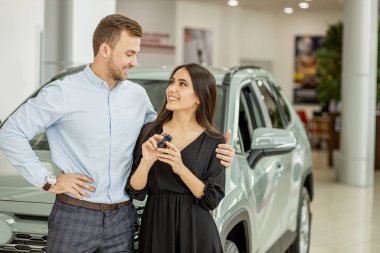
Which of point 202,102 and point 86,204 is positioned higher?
point 202,102

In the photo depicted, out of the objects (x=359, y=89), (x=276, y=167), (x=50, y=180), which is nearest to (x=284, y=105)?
(x=276, y=167)

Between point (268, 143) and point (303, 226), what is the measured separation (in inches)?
84.0

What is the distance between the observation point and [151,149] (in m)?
2.75

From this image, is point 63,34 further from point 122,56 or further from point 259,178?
point 122,56

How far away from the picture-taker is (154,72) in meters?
4.70

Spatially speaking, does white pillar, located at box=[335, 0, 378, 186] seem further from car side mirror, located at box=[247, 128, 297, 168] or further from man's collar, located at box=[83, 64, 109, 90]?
man's collar, located at box=[83, 64, 109, 90]

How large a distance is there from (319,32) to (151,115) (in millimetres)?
19541

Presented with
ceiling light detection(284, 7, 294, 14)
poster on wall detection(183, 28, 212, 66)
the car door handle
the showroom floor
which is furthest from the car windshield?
ceiling light detection(284, 7, 294, 14)

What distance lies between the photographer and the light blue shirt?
2.80m

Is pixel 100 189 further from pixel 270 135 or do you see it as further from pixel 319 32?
pixel 319 32

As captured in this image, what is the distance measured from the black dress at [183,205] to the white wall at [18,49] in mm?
5130

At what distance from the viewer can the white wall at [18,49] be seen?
7797mm

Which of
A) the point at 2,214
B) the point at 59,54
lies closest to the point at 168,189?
the point at 2,214

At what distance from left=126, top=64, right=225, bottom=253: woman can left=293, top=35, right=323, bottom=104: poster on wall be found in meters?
19.4
